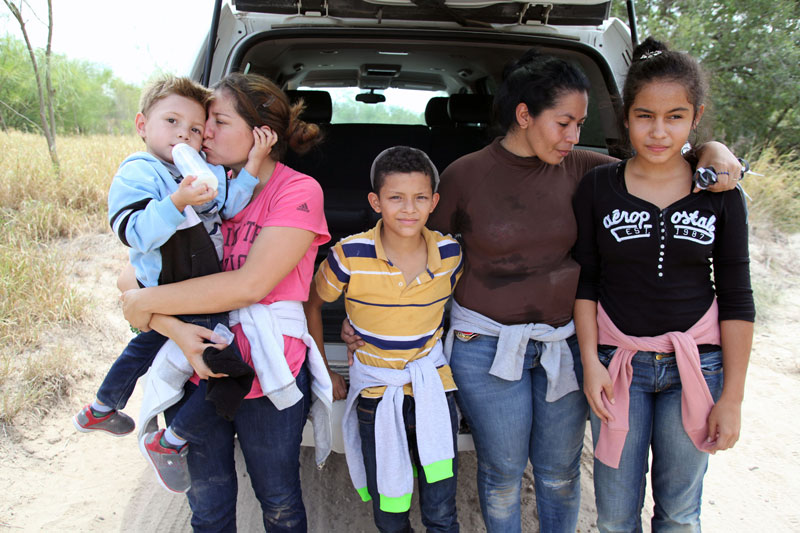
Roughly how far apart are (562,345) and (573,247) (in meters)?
0.30

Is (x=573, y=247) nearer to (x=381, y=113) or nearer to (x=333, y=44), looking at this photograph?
(x=333, y=44)

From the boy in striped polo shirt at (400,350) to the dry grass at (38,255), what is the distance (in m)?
2.05

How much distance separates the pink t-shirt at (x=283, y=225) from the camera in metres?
1.52

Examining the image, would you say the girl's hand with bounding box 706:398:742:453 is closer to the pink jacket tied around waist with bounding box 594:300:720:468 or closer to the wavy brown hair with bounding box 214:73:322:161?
the pink jacket tied around waist with bounding box 594:300:720:468

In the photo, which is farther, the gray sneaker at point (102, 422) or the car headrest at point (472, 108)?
the car headrest at point (472, 108)

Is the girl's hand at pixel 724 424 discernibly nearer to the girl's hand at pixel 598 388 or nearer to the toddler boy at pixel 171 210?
the girl's hand at pixel 598 388

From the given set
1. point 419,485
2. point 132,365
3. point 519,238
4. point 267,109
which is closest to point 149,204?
point 267,109

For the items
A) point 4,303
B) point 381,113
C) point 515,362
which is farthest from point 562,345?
point 381,113

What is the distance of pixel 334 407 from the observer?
1771 mm

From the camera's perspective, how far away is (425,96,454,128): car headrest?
4152 mm

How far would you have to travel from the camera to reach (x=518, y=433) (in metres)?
1.66

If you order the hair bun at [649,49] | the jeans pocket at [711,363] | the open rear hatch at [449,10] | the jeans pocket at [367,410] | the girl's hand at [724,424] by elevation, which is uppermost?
the open rear hatch at [449,10]

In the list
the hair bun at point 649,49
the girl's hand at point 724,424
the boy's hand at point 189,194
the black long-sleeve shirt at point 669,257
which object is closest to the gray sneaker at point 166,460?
the boy's hand at point 189,194

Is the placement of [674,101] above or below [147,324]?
above
